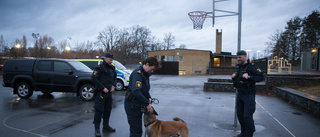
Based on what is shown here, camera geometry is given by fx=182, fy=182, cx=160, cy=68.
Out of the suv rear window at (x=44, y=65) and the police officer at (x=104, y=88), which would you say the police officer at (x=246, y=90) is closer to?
the police officer at (x=104, y=88)

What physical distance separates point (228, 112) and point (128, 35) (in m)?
47.7

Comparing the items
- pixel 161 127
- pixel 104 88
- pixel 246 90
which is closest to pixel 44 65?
pixel 104 88

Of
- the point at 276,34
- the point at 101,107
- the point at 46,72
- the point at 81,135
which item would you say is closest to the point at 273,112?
the point at 101,107

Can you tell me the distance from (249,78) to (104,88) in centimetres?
298

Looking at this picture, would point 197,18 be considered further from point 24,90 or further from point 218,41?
point 218,41

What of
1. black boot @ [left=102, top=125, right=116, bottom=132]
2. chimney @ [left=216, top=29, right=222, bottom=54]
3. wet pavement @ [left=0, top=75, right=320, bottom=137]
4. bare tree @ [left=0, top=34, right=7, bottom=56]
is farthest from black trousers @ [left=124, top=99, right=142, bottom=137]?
chimney @ [left=216, top=29, right=222, bottom=54]

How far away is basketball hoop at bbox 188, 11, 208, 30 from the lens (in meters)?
10.2

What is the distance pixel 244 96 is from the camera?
3.66 metres

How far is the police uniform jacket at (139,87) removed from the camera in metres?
2.68

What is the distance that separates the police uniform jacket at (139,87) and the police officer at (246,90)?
1945 mm

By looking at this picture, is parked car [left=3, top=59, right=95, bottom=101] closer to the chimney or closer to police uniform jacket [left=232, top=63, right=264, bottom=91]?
police uniform jacket [left=232, top=63, right=264, bottom=91]

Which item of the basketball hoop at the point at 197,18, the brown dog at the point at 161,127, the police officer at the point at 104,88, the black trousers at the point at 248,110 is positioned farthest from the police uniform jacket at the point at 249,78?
the basketball hoop at the point at 197,18

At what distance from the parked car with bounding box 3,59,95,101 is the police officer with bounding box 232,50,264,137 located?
565cm

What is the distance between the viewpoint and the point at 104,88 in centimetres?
393
